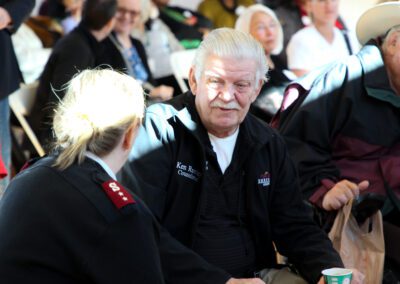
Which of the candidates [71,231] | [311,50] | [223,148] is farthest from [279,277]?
[311,50]

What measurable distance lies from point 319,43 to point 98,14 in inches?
63.1

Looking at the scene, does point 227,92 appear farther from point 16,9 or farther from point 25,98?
point 25,98

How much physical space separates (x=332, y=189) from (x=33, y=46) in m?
3.56

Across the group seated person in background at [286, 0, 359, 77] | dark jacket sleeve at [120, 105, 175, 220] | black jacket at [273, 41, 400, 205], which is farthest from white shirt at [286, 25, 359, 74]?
dark jacket sleeve at [120, 105, 175, 220]

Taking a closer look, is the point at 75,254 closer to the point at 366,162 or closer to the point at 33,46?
the point at 366,162

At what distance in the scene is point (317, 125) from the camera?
3.39m

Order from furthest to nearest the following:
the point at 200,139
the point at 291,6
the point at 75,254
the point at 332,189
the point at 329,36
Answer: the point at 291,6 → the point at 329,36 → the point at 332,189 → the point at 200,139 → the point at 75,254

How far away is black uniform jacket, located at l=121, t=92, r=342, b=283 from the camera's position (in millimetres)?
2779

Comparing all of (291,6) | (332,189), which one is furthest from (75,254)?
(291,6)

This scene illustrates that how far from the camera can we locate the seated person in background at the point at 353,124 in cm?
336

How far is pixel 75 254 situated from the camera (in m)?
1.98

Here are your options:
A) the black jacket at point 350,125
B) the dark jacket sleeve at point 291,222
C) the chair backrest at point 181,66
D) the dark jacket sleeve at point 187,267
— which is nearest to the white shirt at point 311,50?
the chair backrest at point 181,66

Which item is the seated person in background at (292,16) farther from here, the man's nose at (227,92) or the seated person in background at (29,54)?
the man's nose at (227,92)

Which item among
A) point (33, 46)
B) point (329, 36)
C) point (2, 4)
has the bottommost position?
point (329, 36)
